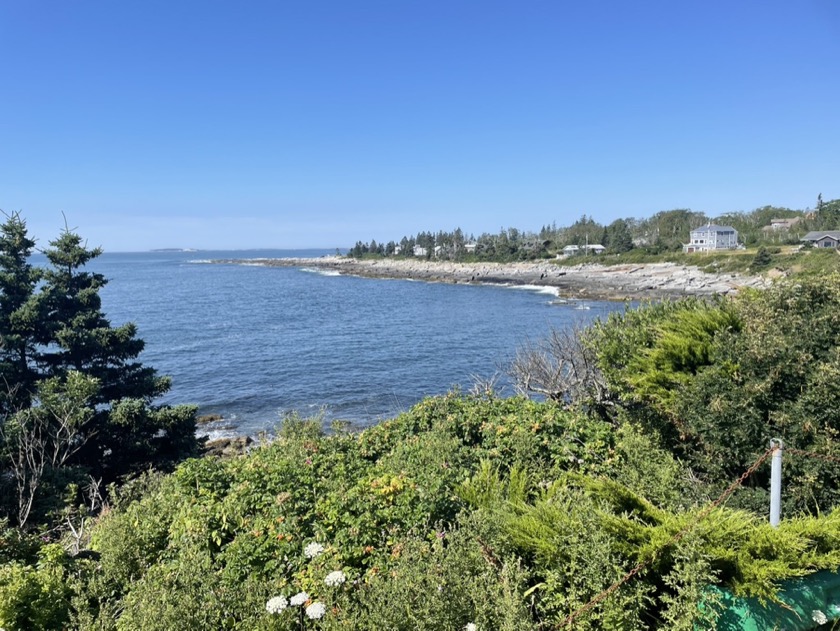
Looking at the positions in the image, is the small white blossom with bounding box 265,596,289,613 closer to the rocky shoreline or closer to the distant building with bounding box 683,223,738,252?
the rocky shoreline

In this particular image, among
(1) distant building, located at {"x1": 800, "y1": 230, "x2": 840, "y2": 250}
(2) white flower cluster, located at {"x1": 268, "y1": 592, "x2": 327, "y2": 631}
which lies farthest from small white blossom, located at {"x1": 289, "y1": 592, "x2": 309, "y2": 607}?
(1) distant building, located at {"x1": 800, "y1": 230, "x2": 840, "y2": 250}

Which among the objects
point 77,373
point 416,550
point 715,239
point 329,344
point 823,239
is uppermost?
point 715,239

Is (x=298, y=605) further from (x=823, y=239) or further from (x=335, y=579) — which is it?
(x=823, y=239)

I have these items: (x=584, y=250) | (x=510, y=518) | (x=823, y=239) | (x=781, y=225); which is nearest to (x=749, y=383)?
(x=510, y=518)

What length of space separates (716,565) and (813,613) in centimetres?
81

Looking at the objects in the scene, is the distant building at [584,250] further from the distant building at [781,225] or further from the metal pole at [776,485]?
the metal pole at [776,485]

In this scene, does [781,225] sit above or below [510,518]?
above

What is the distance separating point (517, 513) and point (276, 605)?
2109 millimetres

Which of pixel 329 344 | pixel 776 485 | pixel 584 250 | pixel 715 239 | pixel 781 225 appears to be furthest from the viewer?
pixel 584 250

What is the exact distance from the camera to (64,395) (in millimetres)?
13906

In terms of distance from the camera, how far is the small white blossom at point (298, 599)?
3822 mm

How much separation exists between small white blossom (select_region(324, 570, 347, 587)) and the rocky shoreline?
36141 mm

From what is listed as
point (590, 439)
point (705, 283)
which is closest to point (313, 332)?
point (590, 439)

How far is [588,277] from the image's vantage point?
242 feet
